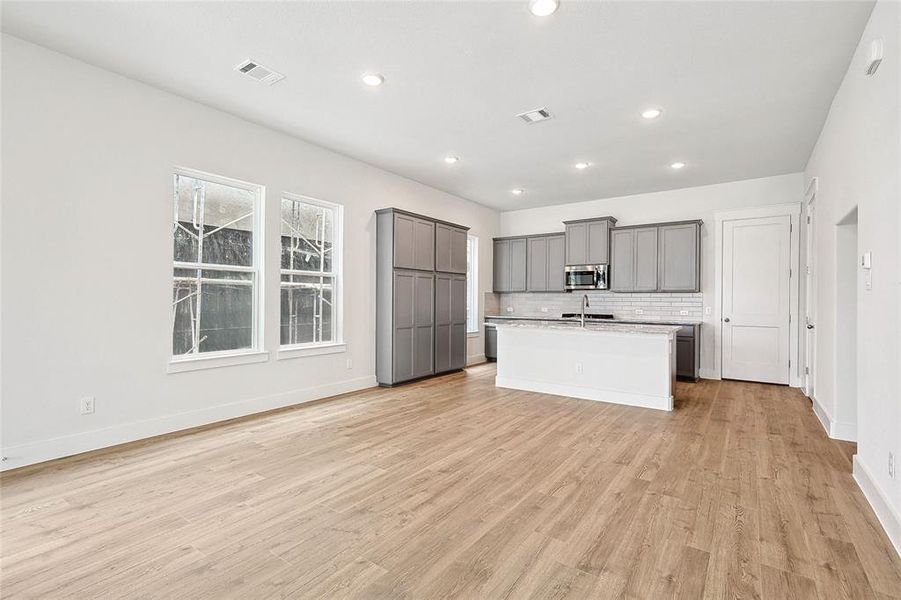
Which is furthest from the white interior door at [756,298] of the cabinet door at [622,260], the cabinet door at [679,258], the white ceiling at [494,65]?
the white ceiling at [494,65]

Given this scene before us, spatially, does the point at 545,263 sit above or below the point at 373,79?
below

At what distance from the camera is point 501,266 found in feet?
28.2

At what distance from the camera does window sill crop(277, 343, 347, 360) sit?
4795mm

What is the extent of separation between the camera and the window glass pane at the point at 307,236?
4.93 metres

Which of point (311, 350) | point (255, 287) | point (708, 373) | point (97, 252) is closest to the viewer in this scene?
point (97, 252)

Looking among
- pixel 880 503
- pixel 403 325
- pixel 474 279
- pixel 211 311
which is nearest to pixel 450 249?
pixel 474 279

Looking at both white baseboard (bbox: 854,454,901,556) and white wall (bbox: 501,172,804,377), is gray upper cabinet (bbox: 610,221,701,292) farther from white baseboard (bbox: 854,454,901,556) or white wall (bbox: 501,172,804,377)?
white baseboard (bbox: 854,454,901,556)

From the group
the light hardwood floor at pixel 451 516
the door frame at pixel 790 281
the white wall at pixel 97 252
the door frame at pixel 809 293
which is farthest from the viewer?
the door frame at pixel 790 281

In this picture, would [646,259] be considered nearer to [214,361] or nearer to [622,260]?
[622,260]

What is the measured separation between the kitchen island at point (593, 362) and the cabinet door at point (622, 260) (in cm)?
180

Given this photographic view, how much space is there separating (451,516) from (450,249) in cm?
494

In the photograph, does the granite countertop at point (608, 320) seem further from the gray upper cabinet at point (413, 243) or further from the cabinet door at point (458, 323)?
the gray upper cabinet at point (413, 243)

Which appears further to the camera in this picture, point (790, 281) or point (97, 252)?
point (790, 281)

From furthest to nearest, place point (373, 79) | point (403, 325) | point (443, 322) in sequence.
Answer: point (443, 322), point (403, 325), point (373, 79)
